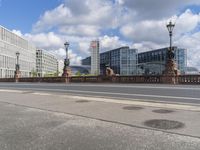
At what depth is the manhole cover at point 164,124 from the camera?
7.84m

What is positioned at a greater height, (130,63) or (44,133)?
(130,63)

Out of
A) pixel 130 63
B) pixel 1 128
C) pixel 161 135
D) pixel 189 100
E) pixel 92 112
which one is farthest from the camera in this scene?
pixel 130 63

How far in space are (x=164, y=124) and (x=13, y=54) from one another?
140 m

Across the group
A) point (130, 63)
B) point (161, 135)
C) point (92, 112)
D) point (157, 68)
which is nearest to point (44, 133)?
point (161, 135)

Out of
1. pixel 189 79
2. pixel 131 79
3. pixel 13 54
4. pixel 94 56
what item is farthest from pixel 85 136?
pixel 13 54

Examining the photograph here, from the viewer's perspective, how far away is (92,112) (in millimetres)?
10992

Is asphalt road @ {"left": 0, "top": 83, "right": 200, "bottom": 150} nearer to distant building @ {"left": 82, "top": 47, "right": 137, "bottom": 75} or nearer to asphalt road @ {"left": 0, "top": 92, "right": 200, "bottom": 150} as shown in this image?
asphalt road @ {"left": 0, "top": 92, "right": 200, "bottom": 150}

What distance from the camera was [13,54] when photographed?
139m

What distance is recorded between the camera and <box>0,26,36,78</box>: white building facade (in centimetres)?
12675

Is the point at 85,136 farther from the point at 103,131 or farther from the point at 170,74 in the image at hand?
the point at 170,74

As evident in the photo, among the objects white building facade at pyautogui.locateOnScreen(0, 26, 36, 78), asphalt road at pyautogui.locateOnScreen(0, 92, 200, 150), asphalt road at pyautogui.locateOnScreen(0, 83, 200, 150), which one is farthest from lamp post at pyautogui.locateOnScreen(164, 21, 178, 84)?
white building facade at pyautogui.locateOnScreen(0, 26, 36, 78)

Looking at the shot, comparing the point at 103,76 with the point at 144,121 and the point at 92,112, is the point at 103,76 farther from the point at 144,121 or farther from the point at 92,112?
the point at 144,121

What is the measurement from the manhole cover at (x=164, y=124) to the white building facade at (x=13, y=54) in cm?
12600

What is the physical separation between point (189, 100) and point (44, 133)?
9337 millimetres
